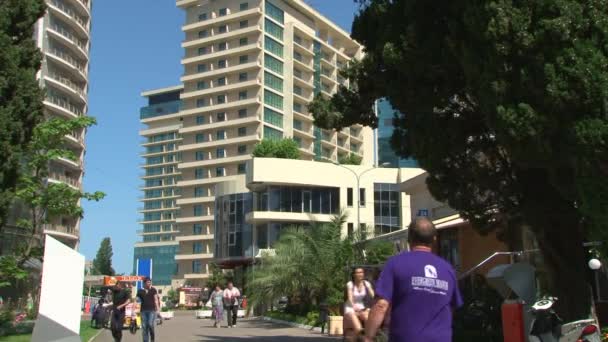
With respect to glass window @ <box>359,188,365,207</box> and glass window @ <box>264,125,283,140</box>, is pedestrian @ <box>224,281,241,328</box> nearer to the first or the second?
glass window @ <box>359,188,365,207</box>

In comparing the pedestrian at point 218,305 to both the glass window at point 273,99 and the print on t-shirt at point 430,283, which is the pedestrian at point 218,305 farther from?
the glass window at point 273,99

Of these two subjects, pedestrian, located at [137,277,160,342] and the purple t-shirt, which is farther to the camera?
pedestrian, located at [137,277,160,342]

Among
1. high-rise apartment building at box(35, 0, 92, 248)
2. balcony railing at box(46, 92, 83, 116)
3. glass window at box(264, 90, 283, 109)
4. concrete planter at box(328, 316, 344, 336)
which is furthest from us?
glass window at box(264, 90, 283, 109)

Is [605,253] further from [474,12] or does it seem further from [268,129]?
[268,129]

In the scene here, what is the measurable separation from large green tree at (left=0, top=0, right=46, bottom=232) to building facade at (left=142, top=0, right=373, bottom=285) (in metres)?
67.5

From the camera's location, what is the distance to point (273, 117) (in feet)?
291

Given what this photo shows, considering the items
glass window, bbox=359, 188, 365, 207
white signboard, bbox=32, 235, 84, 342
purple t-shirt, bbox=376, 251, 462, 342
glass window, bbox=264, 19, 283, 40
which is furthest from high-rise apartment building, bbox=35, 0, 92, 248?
purple t-shirt, bbox=376, 251, 462, 342

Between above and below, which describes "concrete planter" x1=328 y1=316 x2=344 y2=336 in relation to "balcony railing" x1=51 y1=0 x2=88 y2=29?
below

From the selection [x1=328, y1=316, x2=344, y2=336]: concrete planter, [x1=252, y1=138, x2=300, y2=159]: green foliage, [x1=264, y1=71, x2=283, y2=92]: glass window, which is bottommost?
[x1=328, y1=316, x2=344, y2=336]: concrete planter

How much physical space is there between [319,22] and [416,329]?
9825 centimetres

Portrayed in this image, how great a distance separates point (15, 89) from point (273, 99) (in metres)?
72.5

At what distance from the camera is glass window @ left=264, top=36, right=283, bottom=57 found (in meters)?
89.2

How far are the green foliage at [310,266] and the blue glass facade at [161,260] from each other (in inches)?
4191

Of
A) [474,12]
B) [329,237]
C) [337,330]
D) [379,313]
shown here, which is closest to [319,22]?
[329,237]
